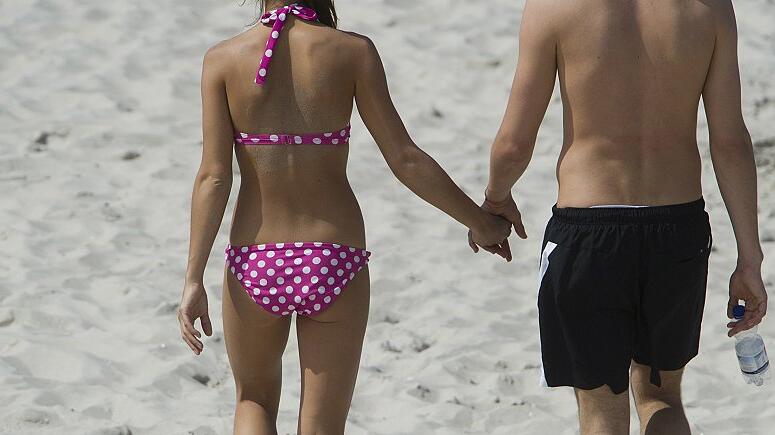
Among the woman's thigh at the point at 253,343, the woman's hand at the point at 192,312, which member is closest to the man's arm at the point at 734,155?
the woman's thigh at the point at 253,343

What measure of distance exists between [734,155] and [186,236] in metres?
3.40

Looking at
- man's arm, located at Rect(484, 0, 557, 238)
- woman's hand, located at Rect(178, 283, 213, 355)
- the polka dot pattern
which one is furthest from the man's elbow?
woman's hand, located at Rect(178, 283, 213, 355)

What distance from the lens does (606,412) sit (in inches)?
128

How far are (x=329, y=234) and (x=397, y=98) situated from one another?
4.19m

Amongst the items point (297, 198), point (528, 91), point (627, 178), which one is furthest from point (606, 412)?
point (297, 198)

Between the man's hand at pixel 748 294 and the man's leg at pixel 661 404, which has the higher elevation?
the man's hand at pixel 748 294

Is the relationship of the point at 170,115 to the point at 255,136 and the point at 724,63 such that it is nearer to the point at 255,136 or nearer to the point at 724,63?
the point at 255,136

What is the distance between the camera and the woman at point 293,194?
3207 millimetres

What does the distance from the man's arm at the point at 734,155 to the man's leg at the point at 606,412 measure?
40 centimetres

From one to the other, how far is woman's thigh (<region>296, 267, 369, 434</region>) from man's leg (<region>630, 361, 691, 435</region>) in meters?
0.76

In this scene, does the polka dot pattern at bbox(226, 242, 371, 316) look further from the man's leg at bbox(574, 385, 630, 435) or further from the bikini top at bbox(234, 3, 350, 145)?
the man's leg at bbox(574, 385, 630, 435)

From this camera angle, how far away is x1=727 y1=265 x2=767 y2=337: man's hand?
325 cm

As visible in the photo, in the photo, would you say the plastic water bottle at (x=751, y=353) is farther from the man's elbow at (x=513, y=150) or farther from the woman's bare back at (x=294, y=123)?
the woman's bare back at (x=294, y=123)

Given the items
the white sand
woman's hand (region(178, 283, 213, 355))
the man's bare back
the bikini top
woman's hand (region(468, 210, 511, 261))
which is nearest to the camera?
the man's bare back
